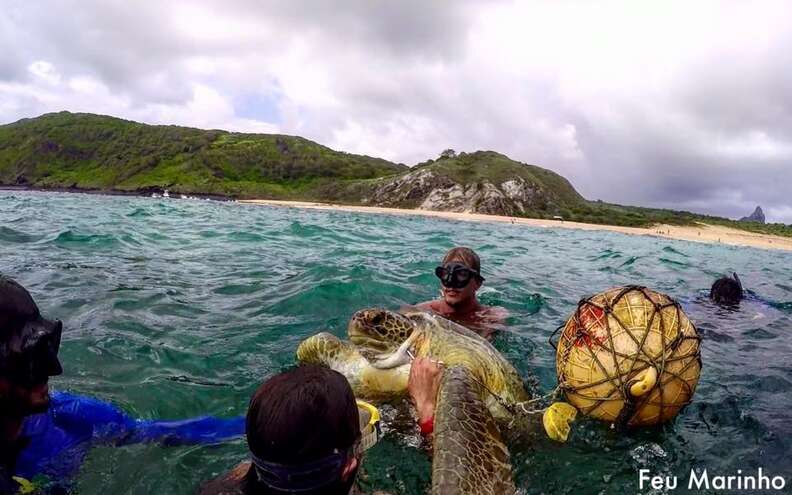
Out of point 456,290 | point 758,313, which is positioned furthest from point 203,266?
point 758,313

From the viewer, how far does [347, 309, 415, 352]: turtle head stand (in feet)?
15.5

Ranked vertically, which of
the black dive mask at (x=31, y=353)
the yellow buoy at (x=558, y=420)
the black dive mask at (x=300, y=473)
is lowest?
the yellow buoy at (x=558, y=420)

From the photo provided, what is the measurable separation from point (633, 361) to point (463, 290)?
3.77 meters

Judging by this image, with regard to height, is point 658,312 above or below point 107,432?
above

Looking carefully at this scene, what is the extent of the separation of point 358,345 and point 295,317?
3362 mm

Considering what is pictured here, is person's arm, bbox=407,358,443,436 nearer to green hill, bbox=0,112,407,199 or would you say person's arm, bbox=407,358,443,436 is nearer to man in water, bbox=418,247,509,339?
man in water, bbox=418,247,509,339

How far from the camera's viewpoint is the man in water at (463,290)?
7293 millimetres

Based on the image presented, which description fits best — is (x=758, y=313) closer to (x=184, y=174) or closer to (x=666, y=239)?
(x=666, y=239)

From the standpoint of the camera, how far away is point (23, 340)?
261 cm

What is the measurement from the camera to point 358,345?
488cm

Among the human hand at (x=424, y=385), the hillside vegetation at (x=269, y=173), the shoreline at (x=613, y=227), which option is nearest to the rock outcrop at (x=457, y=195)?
the hillside vegetation at (x=269, y=173)

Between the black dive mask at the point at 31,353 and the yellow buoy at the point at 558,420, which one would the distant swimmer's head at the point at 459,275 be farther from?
the black dive mask at the point at 31,353

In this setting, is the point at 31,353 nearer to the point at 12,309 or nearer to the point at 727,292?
the point at 12,309

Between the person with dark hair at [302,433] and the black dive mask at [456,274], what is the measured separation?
5.35 m
